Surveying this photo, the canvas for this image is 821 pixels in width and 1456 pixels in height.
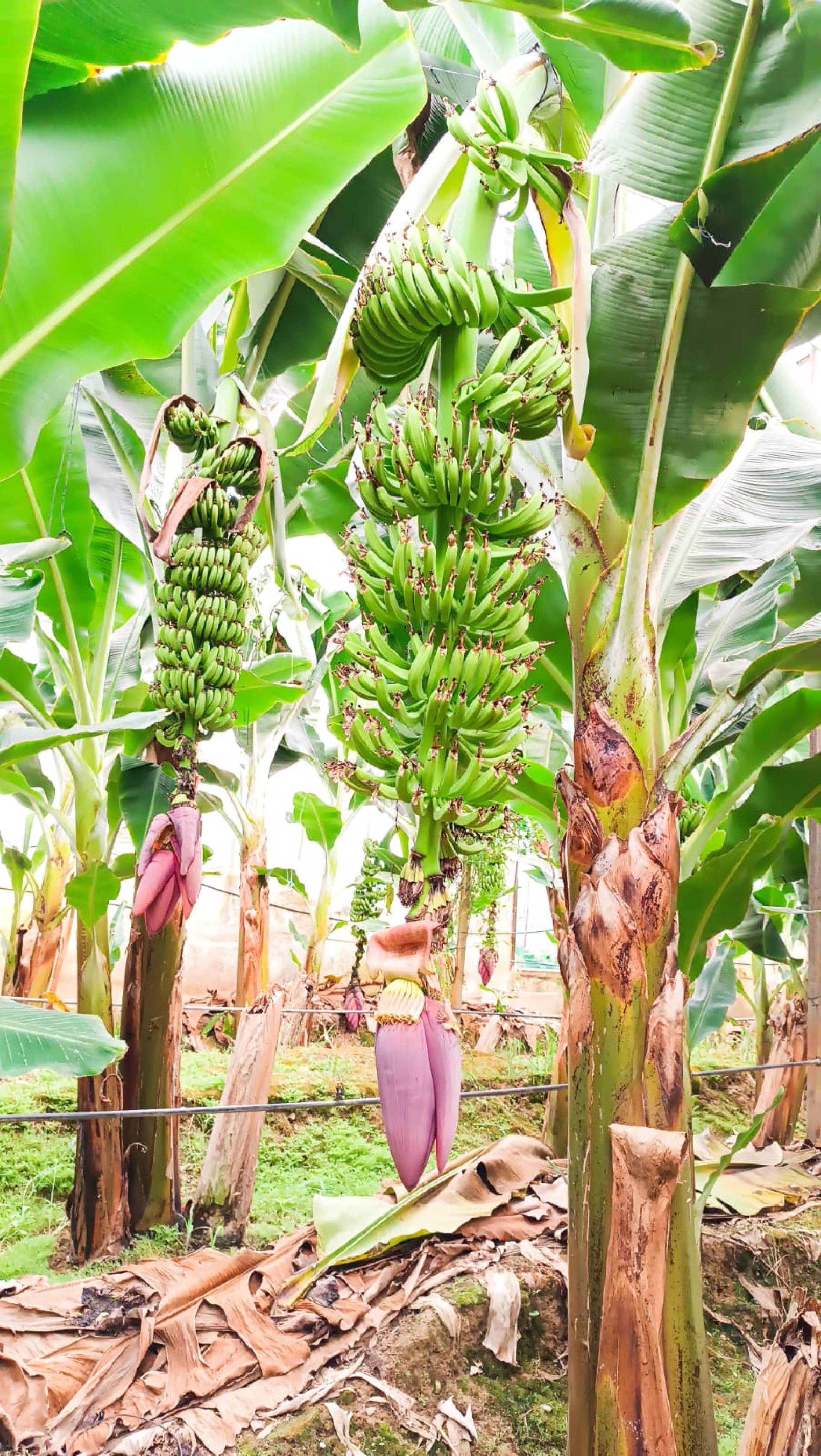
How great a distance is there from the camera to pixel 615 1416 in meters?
1.13

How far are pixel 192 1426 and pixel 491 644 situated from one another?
1.39 m

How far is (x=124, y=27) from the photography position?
1057 mm

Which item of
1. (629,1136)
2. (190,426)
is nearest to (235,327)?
(190,426)

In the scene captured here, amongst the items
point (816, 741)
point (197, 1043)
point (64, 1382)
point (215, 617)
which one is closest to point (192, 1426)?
point (64, 1382)

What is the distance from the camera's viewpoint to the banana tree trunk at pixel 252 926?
419 centimetres

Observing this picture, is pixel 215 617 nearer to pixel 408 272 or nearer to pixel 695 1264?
pixel 408 272

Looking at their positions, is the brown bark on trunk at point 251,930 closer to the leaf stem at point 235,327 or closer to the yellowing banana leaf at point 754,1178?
the yellowing banana leaf at point 754,1178

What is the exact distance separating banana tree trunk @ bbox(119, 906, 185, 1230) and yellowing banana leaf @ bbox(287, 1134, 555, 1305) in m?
0.51

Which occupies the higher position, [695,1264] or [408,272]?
[408,272]

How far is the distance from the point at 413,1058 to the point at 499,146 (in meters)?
1.04

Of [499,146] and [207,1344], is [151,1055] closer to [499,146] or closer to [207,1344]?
[207,1344]

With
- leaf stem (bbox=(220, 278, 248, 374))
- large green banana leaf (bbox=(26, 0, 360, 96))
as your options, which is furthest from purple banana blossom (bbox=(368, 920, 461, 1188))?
leaf stem (bbox=(220, 278, 248, 374))

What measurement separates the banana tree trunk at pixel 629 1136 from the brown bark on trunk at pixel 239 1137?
3.74 ft

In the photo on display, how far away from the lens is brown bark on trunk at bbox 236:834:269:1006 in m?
4.19
